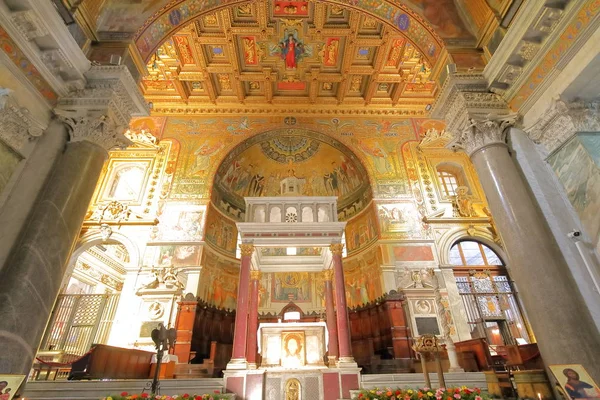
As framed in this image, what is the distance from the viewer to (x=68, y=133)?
5.61m

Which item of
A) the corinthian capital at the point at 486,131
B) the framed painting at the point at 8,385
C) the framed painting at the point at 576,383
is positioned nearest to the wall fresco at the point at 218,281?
the framed painting at the point at 8,385

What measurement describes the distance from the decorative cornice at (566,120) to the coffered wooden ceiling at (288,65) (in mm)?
8064

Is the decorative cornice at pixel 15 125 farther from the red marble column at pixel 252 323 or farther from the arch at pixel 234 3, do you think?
the red marble column at pixel 252 323

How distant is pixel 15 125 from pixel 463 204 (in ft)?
44.8

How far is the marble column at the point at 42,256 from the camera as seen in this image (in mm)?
4070

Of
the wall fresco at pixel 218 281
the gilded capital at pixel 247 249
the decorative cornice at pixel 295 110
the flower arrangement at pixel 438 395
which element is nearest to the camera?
the flower arrangement at pixel 438 395

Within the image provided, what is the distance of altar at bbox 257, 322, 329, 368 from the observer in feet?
26.7

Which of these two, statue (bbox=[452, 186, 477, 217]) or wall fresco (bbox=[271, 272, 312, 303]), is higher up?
statue (bbox=[452, 186, 477, 217])

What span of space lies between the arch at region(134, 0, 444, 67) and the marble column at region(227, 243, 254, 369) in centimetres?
534

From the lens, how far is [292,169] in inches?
629

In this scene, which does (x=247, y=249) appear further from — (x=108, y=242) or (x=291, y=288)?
(x=108, y=242)

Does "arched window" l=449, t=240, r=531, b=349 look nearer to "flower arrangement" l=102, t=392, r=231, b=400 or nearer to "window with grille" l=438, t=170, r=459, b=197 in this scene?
"window with grille" l=438, t=170, r=459, b=197

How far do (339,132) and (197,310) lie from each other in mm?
9676

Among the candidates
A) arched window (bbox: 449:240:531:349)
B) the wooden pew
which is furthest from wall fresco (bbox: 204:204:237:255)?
arched window (bbox: 449:240:531:349)
